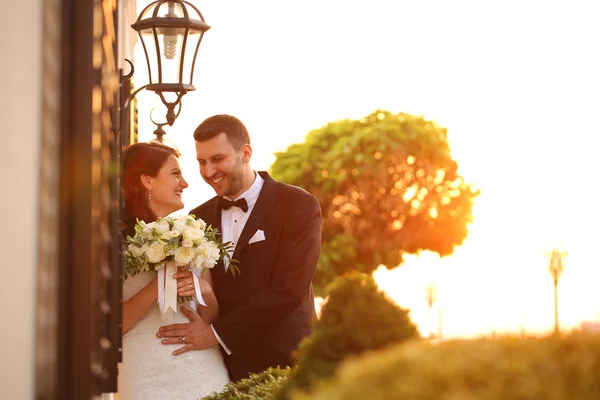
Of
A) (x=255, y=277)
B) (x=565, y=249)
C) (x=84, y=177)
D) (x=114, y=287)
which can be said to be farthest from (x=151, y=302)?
(x=565, y=249)

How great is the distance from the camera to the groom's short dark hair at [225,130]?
840 cm

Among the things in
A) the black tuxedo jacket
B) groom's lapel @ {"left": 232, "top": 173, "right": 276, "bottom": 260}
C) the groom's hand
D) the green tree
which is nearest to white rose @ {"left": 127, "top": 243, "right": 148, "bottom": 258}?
the groom's hand

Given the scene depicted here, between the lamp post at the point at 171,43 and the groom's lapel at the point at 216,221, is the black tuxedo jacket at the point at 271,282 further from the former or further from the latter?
the lamp post at the point at 171,43

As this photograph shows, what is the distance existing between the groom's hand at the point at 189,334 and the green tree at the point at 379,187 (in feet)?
133

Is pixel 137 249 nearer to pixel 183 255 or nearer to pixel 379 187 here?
pixel 183 255

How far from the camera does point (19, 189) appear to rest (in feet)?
11.7

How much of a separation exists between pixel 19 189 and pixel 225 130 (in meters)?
4.89

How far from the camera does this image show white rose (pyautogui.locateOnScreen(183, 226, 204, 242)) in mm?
7137

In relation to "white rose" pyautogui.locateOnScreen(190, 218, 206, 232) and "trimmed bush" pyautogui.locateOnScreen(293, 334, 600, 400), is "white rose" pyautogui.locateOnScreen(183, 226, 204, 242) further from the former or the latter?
"trimmed bush" pyautogui.locateOnScreen(293, 334, 600, 400)

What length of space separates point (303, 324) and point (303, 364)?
186 inches

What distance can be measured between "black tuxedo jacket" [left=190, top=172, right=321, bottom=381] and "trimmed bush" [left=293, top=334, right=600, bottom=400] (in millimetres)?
5077

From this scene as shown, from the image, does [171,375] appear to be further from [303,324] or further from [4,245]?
[4,245]

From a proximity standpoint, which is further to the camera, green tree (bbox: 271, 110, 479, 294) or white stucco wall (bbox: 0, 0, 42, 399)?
green tree (bbox: 271, 110, 479, 294)

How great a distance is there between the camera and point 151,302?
23.1 ft
